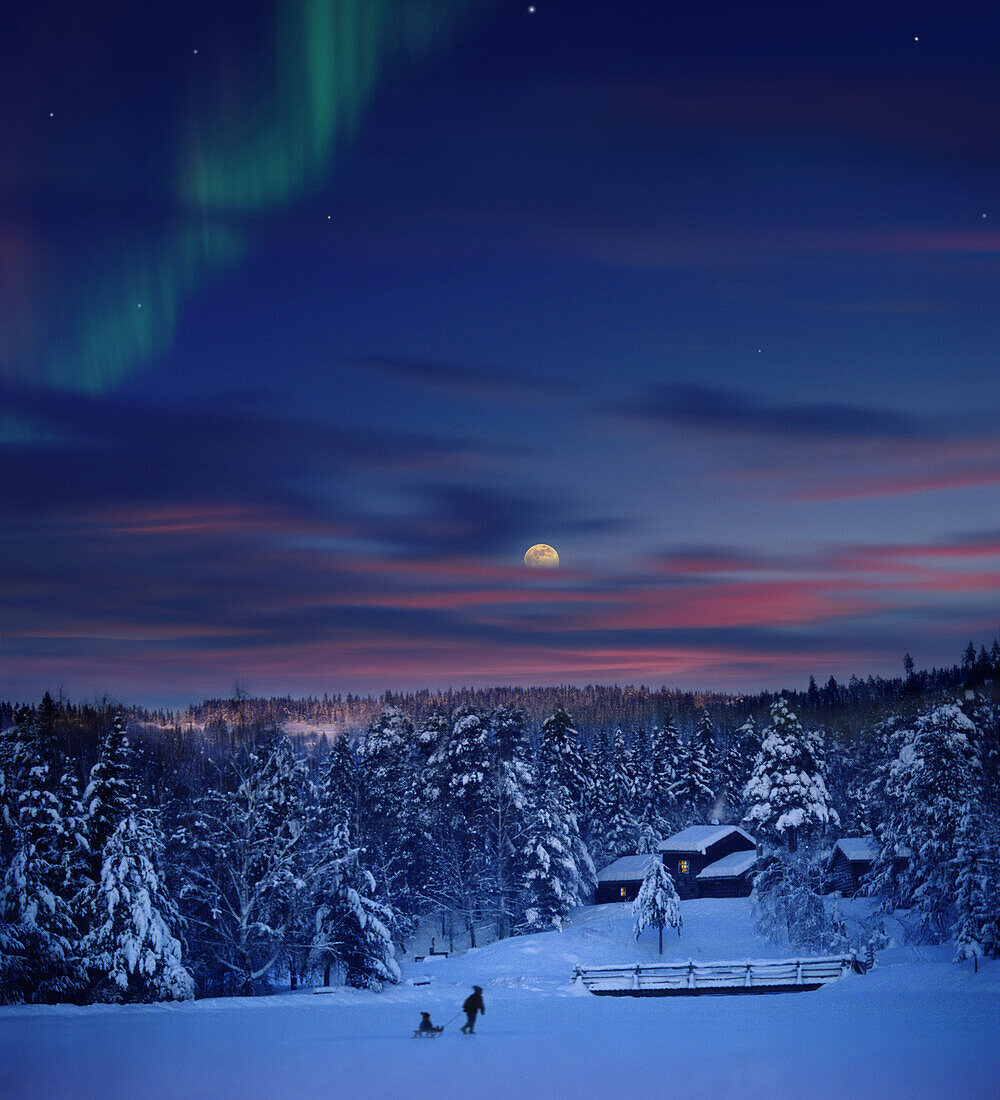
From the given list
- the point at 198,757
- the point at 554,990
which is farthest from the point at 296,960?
the point at 198,757

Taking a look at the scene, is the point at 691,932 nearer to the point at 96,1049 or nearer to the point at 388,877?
the point at 388,877

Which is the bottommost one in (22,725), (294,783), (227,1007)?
(227,1007)

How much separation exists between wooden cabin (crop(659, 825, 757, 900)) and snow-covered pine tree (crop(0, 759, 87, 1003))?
158ft

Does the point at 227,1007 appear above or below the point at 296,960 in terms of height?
above

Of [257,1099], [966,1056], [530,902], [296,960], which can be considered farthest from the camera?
[530,902]

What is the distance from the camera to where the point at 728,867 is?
Result: 72.2 metres

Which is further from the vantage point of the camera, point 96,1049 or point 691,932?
point 691,932

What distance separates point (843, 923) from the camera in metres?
50.4

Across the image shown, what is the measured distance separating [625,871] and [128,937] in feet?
153

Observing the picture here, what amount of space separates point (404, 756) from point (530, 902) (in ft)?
49.0

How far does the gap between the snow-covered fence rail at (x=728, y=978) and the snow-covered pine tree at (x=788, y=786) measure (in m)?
18.4

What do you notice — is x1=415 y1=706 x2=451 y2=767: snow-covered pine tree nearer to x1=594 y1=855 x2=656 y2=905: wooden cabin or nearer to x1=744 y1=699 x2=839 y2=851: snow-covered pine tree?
x1=594 y1=855 x2=656 y2=905: wooden cabin

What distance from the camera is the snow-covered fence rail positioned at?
3703 cm

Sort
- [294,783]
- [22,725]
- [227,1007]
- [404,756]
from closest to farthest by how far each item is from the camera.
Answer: [227,1007] → [22,725] → [294,783] → [404,756]
